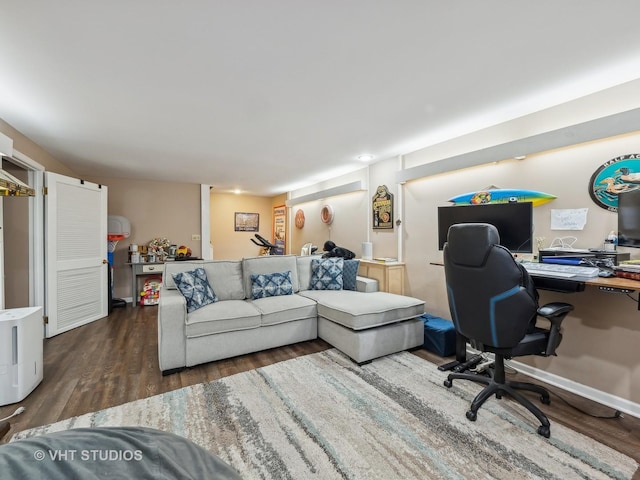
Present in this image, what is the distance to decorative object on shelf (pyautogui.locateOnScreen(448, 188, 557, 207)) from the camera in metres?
2.46

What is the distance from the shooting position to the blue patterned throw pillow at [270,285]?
3.32 meters

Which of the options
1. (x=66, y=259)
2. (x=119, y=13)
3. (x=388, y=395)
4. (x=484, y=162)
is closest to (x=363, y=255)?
(x=484, y=162)

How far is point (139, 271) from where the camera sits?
192 inches

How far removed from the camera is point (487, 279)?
5.97 feet

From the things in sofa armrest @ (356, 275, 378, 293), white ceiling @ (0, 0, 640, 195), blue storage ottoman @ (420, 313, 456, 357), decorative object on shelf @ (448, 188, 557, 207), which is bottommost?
blue storage ottoman @ (420, 313, 456, 357)

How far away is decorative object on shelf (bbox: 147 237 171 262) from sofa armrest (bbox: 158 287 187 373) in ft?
9.92

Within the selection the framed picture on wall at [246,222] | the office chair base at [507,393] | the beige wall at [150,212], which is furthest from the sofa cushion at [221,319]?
the framed picture on wall at [246,222]

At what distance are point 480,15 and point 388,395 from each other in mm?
2446

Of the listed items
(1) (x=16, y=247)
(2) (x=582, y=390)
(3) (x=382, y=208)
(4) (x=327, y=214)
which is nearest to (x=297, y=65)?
(3) (x=382, y=208)

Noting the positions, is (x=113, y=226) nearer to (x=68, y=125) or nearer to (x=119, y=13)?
(x=68, y=125)

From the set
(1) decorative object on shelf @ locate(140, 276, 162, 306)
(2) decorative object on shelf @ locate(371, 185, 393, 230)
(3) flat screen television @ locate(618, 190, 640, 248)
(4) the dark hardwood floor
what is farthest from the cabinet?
(1) decorative object on shelf @ locate(140, 276, 162, 306)

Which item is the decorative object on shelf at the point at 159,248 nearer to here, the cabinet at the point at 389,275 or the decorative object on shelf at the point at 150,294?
the decorative object on shelf at the point at 150,294

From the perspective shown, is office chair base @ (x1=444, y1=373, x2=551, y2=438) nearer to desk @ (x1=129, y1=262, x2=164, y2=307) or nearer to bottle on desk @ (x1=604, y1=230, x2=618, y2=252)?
bottle on desk @ (x1=604, y1=230, x2=618, y2=252)

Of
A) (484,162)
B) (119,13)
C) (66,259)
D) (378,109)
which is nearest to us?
(119,13)
